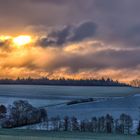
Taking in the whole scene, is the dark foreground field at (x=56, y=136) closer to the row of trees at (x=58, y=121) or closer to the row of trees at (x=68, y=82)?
the row of trees at (x=58, y=121)

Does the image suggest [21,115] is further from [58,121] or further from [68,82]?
[68,82]

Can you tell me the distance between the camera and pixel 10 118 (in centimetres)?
643

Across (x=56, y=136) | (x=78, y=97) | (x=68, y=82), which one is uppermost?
(x=68, y=82)

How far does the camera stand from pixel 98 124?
627cm

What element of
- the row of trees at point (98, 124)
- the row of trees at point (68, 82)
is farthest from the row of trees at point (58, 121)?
the row of trees at point (68, 82)

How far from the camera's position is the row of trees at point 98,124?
6.23 m

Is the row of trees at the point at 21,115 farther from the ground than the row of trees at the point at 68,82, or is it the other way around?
the row of trees at the point at 68,82

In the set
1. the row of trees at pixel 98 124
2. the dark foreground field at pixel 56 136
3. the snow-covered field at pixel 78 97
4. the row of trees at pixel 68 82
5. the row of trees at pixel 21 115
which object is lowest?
the dark foreground field at pixel 56 136

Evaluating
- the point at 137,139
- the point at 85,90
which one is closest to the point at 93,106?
the point at 85,90

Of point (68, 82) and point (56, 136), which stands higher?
point (68, 82)

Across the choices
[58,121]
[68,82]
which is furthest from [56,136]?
[68,82]

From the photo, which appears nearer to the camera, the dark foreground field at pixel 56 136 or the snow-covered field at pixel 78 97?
the dark foreground field at pixel 56 136

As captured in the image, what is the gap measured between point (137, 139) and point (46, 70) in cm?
127

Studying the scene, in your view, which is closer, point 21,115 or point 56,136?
point 56,136
